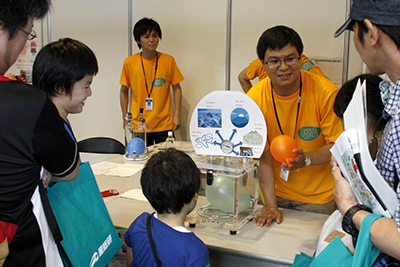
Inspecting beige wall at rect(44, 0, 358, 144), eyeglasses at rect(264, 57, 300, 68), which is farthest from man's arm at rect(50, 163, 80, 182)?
beige wall at rect(44, 0, 358, 144)

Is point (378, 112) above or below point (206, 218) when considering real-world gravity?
above

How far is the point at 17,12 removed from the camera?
2.92 ft

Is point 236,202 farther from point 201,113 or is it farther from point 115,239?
point 115,239

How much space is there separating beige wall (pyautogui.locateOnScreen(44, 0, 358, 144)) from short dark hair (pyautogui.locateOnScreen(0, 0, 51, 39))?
11.4ft

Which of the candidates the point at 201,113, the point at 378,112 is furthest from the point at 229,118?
the point at 378,112

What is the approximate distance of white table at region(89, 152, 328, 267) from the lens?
54.9 inches

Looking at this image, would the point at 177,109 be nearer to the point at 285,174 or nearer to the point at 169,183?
the point at 285,174

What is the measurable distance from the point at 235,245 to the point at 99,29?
4378mm

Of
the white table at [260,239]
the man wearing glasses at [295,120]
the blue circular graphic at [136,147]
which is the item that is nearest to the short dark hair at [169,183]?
the white table at [260,239]

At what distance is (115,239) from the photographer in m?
1.34

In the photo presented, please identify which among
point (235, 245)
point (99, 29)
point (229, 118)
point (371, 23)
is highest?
point (99, 29)

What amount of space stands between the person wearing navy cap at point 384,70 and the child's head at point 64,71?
968mm

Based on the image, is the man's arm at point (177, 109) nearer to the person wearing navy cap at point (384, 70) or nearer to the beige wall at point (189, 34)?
the beige wall at point (189, 34)

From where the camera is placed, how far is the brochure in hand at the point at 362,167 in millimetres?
829
